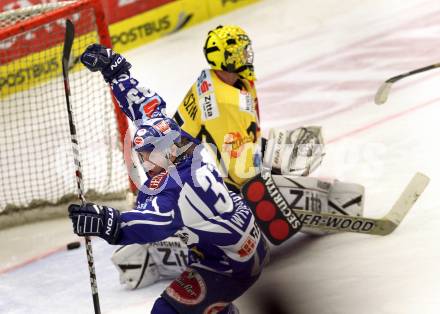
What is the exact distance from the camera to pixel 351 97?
865 centimetres

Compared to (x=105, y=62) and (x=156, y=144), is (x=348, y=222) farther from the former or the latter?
(x=156, y=144)

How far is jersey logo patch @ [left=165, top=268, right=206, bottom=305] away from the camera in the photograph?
15.3ft

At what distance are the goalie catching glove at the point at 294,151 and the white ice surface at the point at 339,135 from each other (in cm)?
42

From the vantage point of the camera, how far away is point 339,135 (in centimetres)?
792

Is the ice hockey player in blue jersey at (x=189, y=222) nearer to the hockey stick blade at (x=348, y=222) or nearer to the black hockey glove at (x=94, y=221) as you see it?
the black hockey glove at (x=94, y=221)

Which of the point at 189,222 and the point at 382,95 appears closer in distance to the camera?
the point at 189,222

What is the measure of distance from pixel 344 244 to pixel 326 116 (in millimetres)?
2530

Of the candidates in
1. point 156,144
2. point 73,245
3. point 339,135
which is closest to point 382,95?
point 339,135

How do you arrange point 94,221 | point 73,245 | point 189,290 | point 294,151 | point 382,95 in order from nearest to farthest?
point 94,221 < point 189,290 < point 294,151 < point 382,95 < point 73,245

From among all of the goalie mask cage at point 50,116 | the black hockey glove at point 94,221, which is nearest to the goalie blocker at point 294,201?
the black hockey glove at point 94,221

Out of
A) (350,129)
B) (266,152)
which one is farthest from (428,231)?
(350,129)

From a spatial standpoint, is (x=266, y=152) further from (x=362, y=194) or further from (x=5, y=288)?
(x=5, y=288)

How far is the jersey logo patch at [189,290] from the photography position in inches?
184

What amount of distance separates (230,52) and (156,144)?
144cm
